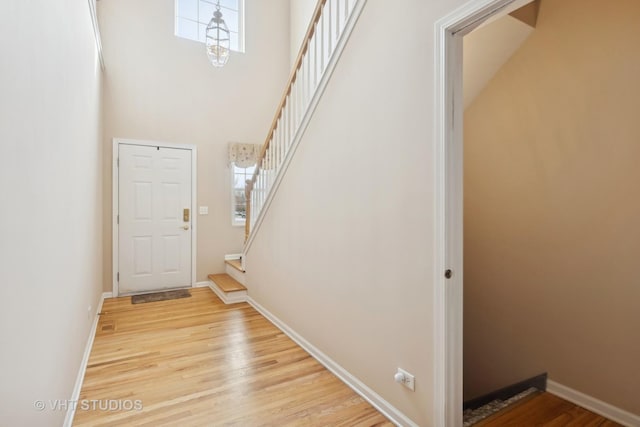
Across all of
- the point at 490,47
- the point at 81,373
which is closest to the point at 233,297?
the point at 81,373

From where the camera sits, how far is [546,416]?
1.98m

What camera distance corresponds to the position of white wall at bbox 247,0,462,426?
1.74 meters

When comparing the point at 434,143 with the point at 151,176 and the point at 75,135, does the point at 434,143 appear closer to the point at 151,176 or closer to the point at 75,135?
the point at 75,135

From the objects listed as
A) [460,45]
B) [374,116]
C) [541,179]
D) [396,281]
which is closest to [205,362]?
[396,281]

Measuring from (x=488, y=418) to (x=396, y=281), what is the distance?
0.95 meters

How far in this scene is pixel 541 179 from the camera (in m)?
2.49

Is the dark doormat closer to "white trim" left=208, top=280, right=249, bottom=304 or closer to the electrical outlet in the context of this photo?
"white trim" left=208, top=280, right=249, bottom=304

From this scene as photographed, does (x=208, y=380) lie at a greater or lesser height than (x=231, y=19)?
lesser

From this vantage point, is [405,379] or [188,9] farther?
[188,9]

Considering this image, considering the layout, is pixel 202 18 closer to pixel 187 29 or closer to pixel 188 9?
pixel 188 9

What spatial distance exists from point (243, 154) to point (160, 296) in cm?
245

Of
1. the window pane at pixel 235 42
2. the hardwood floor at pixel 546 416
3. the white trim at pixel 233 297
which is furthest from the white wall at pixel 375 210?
the window pane at pixel 235 42

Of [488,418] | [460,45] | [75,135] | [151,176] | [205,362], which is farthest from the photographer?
[151,176]

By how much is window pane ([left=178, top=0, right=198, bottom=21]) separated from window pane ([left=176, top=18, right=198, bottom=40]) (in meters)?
0.08
